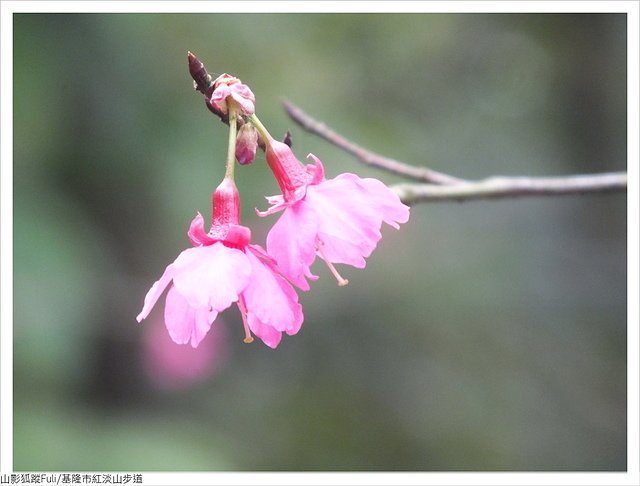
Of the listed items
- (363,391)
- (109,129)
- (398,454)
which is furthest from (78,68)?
(398,454)

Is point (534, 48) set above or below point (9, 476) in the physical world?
above

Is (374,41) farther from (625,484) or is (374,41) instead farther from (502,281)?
(625,484)

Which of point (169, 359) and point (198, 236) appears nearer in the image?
point (198, 236)

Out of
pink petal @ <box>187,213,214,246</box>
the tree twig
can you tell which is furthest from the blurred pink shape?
pink petal @ <box>187,213,214,246</box>

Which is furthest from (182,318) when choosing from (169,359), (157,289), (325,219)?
(169,359)

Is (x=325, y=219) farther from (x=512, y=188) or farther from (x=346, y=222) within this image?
(x=512, y=188)

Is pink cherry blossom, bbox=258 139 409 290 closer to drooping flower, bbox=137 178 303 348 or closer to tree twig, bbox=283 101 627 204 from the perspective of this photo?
drooping flower, bbox=137 178 303 348
